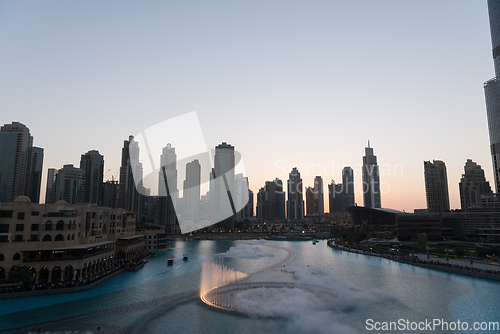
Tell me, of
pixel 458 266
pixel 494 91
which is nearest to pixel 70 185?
pixel 458 266

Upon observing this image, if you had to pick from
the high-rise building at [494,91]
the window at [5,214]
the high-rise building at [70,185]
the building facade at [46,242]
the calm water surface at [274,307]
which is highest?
the high-rise building at [494,91]

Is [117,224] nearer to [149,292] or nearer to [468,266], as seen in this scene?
[149,292]

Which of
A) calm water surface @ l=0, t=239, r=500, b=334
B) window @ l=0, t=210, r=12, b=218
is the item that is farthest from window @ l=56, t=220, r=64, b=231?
calm water surface @ l=0, t=239, r=500, b=334

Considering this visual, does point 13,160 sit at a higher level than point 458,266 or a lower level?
higher

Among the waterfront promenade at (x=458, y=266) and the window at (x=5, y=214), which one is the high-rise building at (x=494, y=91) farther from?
the window at (x=5, y=214)

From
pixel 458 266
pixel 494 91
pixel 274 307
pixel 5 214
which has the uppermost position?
pixel 494 91

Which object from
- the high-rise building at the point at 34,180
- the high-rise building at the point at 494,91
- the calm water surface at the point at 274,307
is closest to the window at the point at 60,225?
the calm water surface at the point at 274,307

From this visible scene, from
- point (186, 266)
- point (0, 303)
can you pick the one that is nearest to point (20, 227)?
point (0, 303)

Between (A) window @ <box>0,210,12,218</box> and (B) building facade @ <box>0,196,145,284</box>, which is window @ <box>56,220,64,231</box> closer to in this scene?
(B) building facade @ <box>0,196,145,284</box>

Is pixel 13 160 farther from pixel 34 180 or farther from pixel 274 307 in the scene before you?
pixel 274 307
